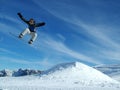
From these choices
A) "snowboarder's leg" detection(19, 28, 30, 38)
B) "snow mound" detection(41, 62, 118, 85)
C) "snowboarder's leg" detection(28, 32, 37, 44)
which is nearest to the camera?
"snowboarder's leg" detection(19, 28, 30, 38)

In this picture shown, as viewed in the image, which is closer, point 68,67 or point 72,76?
point 72,76

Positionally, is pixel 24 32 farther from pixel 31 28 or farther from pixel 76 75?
pixel 76 75

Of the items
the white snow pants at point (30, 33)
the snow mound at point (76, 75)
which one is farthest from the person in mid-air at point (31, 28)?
the snow mound at point (76, 75)

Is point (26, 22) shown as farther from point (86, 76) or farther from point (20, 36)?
point (86, 76)

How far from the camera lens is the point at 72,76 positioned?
422ft

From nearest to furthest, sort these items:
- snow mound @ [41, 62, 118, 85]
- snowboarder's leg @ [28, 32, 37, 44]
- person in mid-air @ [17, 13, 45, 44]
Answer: person in mid-air @ [17, 13, 45, 44] → snowboarder's leg @ [28, 32, 37, 44] → snow mound @ [41, 62, 118, 85]

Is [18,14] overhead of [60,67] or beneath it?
beneath

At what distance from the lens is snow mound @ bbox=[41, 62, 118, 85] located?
398 ft

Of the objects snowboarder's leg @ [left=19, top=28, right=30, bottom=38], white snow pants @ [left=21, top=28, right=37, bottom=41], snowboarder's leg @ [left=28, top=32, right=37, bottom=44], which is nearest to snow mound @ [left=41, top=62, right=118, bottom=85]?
snowboarder's leg @ [left=28, top=32, right=37, bottom=44]

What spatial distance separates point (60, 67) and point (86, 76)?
20867mm

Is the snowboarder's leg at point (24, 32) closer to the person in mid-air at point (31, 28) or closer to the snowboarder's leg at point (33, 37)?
the person in mid-air at point (31, 28)

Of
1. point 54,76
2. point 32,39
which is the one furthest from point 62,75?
point 32,39

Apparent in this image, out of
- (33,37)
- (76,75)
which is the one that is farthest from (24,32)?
(76,75)

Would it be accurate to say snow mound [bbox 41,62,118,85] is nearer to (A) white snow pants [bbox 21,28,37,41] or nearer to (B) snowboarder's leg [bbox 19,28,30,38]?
(A) white snow pants [bbox 21,28,37,41]
